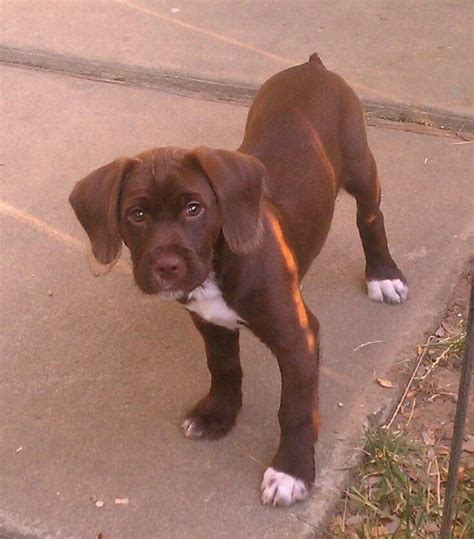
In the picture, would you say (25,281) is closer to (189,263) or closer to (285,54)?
(189,263)

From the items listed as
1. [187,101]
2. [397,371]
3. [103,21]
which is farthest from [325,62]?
[397,371]

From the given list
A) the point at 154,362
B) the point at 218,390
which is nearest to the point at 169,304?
the point at 154,362

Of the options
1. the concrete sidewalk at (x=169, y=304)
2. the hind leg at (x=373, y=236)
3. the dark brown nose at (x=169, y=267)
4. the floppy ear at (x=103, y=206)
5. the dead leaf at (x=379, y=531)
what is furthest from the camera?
the hind leg at (x=373, y=236)

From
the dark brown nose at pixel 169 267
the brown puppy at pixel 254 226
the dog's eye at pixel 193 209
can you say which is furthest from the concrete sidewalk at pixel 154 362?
the dog's eye at pixel 193 209

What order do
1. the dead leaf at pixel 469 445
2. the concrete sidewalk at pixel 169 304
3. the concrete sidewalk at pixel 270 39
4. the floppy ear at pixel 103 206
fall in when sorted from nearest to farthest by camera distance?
the floppy ear at pixel 103 206 < the concrete sidewalk at pixel 169 304 < the dead leaf at pixel 469 445 < the concrete sidewalk at pixel 270 39

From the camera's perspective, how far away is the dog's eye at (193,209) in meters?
2.36

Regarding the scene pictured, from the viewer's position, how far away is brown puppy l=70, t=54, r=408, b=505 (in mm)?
2373

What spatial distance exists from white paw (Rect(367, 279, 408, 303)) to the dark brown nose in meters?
1.29

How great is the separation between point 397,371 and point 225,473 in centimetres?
73

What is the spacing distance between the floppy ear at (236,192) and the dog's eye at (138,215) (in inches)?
7.5

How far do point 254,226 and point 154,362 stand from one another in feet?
3.16

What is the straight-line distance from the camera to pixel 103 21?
6.16 m

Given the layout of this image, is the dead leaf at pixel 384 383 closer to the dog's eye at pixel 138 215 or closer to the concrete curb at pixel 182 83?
the dog's eye at pixel 138 215

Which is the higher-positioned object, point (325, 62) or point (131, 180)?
point (131, 180)
